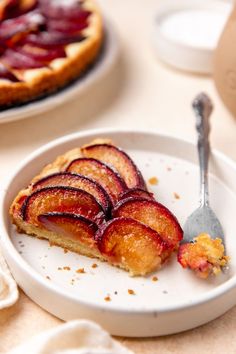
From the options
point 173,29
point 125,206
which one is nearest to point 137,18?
point 173,29

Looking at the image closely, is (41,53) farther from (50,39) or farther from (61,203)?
(61,203)

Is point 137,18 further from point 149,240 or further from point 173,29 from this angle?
point 149,240

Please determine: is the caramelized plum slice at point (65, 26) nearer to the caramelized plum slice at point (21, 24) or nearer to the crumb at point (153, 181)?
the caramelized plum slice at point (21, 24)

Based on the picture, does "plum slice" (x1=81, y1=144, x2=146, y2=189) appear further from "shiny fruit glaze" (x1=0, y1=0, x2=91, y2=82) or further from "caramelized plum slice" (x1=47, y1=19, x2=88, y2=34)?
"caramelized plum slice" (x1=47, y1=19, x2=88, y2=34)

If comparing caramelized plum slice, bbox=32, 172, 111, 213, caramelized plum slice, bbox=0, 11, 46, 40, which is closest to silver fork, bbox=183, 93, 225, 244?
caramelized plum slice, bbox=32, 172, 111, 213

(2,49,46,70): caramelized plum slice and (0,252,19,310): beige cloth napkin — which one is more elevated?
(2,49,46,70): caramelized plum slice

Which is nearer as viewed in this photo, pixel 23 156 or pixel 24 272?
pixel 24 272

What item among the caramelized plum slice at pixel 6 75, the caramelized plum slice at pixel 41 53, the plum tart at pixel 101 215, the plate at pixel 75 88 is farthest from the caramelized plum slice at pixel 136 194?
the caramelized plum slice at pixel 41 53
